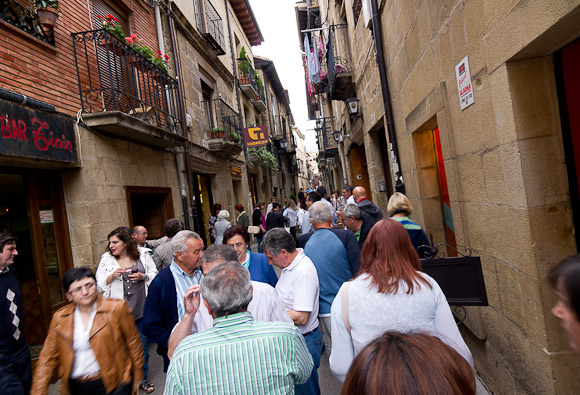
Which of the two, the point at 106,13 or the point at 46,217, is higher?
the point at 106,13

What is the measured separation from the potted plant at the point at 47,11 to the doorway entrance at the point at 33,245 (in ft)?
6.71

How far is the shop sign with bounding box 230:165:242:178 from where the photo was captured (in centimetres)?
1362

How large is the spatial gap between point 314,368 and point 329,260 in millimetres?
852

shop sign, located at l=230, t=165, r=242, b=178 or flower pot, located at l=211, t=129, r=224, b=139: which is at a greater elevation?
flower pot, located at l=211, t=129, r=224, b=139

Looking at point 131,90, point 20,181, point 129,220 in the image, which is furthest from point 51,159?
point 131,90

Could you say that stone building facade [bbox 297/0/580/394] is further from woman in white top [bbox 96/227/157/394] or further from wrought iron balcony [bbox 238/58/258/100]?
wrought iron balcony [bbox 238/58/258/100]

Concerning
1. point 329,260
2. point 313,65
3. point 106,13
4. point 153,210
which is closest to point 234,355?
point 329,260

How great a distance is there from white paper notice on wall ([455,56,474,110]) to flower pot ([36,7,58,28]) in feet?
17.2

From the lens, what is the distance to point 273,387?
1588mm

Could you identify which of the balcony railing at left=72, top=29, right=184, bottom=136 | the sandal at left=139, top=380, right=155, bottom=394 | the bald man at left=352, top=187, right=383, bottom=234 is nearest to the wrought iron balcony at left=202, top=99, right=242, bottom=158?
the balcony railing at left=72, top=29, right=184, bottom=136

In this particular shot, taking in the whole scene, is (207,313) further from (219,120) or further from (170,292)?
(219,120)

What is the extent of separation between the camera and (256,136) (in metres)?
13.6

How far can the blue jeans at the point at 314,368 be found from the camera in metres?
2.34

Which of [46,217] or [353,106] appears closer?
[46,217]
